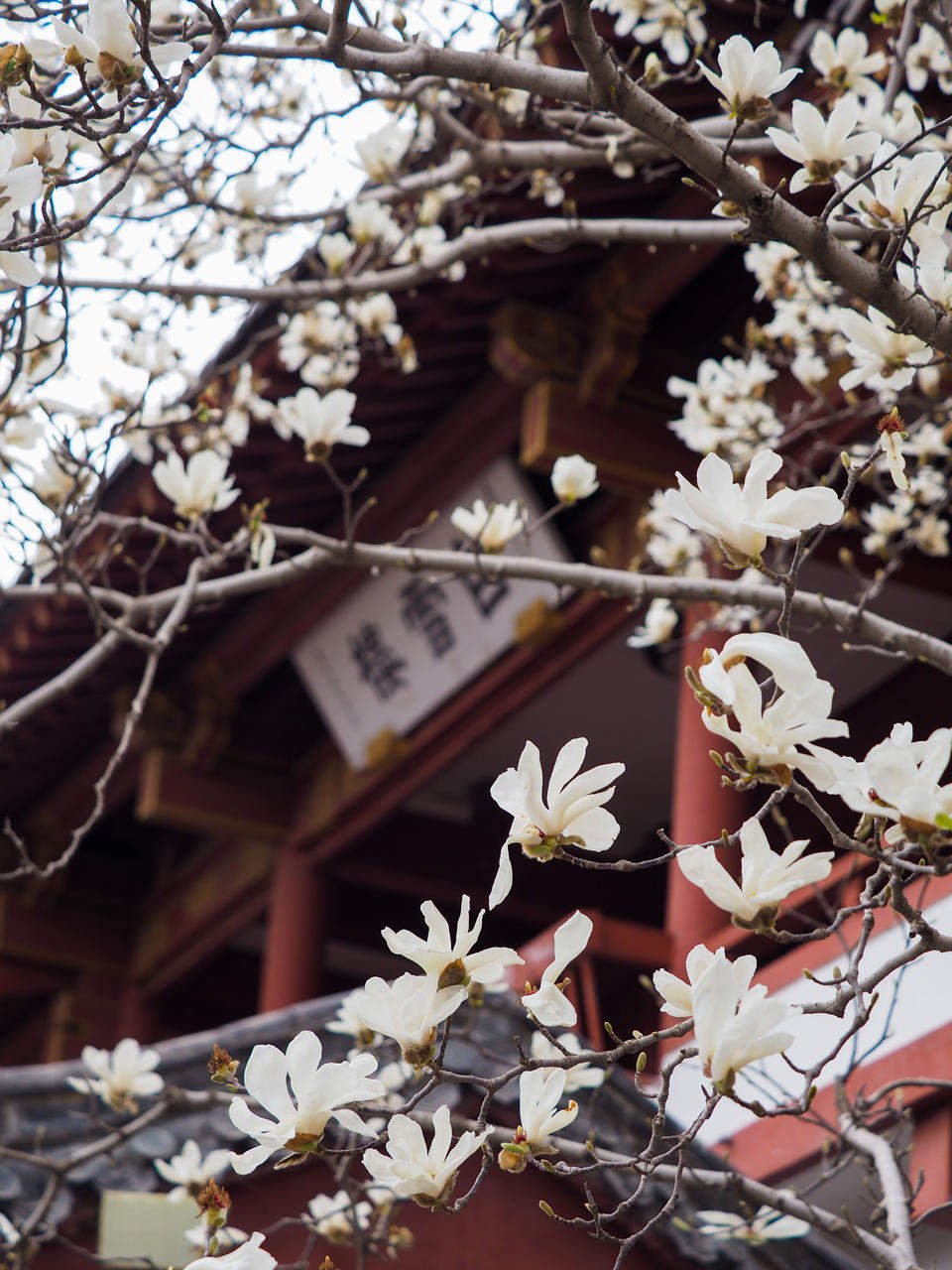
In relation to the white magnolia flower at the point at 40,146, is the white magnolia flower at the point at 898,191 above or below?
below

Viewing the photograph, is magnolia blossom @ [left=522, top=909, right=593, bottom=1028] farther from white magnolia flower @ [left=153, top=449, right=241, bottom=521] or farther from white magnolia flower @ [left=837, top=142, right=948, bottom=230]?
white magnolia flower @ [left=153, top=449, right=241, bottom=521]

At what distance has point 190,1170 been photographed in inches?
127

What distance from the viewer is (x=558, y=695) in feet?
21.5

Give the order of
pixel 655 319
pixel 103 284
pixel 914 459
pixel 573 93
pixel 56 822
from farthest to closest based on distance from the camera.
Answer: pixel 56 822 → pixel 655 319 → pixel 914 459 → pixel 103 284 → pixel 573 93

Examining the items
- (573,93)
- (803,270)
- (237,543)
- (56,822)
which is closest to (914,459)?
(803,270)

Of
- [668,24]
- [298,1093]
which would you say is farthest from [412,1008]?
[668,24]

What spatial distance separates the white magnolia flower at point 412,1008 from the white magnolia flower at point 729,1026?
265 millimetres

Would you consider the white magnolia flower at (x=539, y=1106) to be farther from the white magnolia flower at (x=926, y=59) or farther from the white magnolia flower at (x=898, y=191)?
the white magnolia flower at (x=926, y=59)

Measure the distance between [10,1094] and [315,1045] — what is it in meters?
2.06

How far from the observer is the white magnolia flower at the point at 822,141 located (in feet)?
6.77

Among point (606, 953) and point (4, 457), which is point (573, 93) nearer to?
point (4, 457)

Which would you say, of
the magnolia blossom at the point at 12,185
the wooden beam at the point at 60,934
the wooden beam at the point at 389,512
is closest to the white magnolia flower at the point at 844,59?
the magnolia blossom at the point at 12,185

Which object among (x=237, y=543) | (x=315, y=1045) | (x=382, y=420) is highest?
(x=382, y=420)

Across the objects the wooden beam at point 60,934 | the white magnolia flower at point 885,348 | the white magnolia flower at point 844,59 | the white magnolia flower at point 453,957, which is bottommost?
the white magnolia flower at point 453,957
